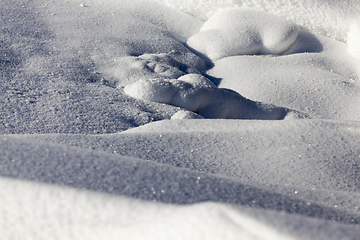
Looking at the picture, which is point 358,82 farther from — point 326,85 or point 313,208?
point 313,208

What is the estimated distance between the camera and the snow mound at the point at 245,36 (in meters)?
1.80

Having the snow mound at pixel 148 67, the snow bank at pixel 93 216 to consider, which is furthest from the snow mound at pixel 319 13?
the snow bank at pixel 93 216

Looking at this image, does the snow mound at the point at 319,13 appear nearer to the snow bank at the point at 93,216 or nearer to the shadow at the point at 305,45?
the shadow at the point at 305,45

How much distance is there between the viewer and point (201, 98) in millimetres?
1285

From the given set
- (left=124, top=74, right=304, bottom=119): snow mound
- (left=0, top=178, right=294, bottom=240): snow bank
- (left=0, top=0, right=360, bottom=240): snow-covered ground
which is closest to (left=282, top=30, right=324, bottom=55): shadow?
(left=0, top=0, right=360, bottom=240): snow-covered ground

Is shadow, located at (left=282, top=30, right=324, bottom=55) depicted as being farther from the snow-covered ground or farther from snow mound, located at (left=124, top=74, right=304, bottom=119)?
snow mound, located at (left=124, top=74, right=304, bottom=119)

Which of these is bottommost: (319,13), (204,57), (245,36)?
(204,57)

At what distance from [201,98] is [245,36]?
715 mm

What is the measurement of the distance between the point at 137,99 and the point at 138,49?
0.47 metres

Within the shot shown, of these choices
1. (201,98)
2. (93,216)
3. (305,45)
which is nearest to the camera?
(93,216)

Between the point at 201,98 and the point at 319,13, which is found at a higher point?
the point at 319,13

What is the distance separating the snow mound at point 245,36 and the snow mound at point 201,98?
1.72 feet

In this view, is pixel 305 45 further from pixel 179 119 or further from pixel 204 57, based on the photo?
pixel 179 119

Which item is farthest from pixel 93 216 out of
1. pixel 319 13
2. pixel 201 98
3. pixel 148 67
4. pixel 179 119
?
pixel 319 13
